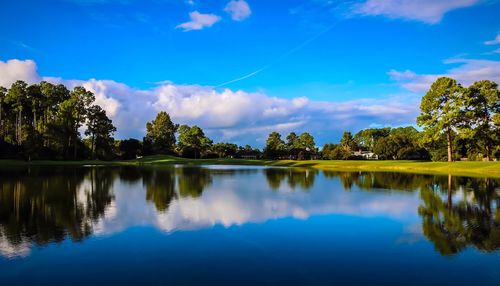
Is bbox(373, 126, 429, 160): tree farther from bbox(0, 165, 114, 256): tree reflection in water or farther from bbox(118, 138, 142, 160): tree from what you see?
bbox(0, 165, 114, 256): tree reflection in water

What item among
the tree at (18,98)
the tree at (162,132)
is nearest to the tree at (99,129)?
the tree at (18,98)

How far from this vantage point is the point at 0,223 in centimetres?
1580

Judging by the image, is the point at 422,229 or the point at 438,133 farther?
the point at 438,133

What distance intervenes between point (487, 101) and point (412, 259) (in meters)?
69.4

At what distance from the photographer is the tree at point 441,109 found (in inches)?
2640

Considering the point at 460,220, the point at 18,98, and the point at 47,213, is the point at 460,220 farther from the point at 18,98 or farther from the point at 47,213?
the point at 18,98

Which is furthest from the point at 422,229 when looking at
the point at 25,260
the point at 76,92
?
the point at 76,92

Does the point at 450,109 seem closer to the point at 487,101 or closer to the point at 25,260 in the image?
the point at 487,101

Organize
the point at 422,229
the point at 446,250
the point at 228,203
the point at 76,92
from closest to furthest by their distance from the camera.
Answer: the point at 446,250 < the point at 422,229 < the point at 228,203 < the point at 76,92

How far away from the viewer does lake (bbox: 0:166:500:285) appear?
997 cm

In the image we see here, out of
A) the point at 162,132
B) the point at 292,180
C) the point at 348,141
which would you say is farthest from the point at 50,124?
the point at 348,141

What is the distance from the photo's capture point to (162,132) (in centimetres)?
13812

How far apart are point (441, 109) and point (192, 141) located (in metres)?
89.6

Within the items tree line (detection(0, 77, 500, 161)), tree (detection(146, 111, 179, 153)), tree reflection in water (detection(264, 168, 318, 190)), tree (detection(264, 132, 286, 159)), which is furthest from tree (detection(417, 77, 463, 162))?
tree (detection(146, 111, 179, 153))
